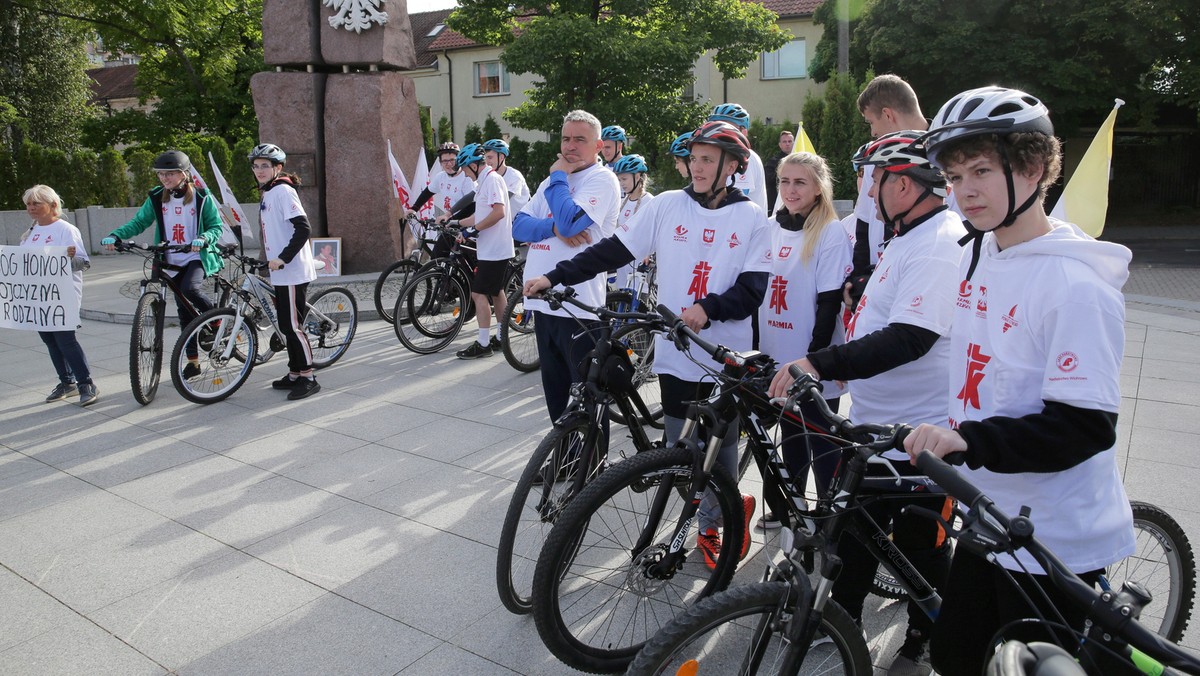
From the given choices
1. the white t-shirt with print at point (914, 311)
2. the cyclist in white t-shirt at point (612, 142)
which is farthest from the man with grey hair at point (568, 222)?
the cyclist in white t-shirt at point (612, 142)

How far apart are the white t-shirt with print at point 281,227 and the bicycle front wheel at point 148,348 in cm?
91

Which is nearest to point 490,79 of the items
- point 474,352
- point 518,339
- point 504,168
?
point 504,168

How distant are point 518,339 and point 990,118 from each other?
19.8ft

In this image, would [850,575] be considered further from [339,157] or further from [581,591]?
[339,157]

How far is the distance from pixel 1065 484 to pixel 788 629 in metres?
0.75

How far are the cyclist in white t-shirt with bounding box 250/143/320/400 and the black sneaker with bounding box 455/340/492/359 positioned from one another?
5.14 ft

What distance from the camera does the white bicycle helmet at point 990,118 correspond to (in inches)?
78.3

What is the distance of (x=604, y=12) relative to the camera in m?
23.0

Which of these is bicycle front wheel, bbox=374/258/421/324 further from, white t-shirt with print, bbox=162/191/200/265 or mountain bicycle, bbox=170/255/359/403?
white t-shirt with print, bbox=162/191/200/265

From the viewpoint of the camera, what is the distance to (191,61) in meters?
29.5

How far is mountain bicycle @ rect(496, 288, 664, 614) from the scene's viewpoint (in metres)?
3.39

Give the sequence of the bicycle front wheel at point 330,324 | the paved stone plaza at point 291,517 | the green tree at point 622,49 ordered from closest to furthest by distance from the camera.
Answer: the paved stone plaza at point 291,517 < the bicycle front wheel at point 330,324 < the green tree at point 622,49

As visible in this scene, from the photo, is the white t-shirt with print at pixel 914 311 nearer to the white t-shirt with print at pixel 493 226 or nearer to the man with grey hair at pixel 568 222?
the man with grey hair at pixel 568 222

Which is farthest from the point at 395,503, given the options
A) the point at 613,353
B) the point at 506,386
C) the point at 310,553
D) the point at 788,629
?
the point at 788,629
